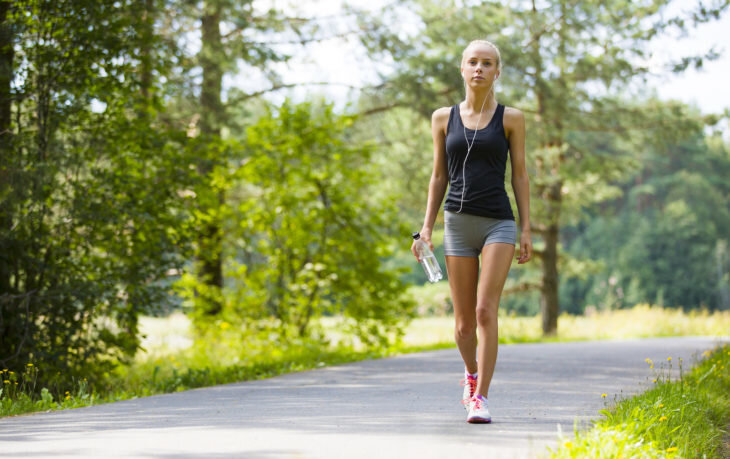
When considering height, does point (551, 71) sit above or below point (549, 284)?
above

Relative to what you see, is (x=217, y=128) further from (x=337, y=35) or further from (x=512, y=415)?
(x=512, y=415)

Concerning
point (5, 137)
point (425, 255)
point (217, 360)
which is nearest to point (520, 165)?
point (425, 255)

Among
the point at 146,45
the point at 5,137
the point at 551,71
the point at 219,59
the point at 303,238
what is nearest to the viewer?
the point at 5,137

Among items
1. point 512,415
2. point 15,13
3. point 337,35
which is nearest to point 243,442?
point 512,415

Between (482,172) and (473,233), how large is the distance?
0.38 metres

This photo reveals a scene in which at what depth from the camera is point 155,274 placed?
30.9 feet

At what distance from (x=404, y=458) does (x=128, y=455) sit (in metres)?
1.29

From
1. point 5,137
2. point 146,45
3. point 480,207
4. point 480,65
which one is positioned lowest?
point 480,207

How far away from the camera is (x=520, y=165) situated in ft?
16.9

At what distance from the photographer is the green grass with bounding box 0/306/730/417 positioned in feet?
22.7

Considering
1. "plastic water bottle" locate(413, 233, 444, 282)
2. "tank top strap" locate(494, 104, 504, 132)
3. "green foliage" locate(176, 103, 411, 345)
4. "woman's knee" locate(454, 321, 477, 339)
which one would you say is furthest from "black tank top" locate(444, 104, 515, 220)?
"green foliage" locate(176, 103, 411, 345)

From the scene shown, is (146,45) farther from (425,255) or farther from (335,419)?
(335,419)

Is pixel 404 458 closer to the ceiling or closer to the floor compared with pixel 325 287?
closer to the floor

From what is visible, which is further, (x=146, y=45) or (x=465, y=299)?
(x=146, y=45)
